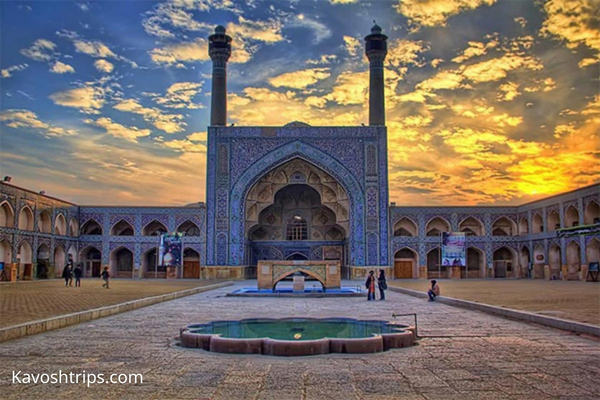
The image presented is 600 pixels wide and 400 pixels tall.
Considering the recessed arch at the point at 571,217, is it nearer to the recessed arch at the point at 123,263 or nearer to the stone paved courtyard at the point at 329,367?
the stone paved courtyard at the point at 329,367

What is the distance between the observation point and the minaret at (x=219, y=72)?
1086 inches

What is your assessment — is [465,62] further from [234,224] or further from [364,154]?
[234,224]

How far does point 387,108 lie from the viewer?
2812cm

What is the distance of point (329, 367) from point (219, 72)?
82.6 ft

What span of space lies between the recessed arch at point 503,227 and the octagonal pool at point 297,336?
24.2m

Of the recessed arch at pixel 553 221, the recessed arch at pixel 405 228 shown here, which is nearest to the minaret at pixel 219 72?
the recessed arch at pixel 405 228

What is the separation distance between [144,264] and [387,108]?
14.7m

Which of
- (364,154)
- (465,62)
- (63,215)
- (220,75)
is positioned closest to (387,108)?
(364,154)

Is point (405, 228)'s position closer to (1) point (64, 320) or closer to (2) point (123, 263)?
(2) point (123, 263)

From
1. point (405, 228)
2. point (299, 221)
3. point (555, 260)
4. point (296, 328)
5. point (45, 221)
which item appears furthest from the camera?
point (299, 221)

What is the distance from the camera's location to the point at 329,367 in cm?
472

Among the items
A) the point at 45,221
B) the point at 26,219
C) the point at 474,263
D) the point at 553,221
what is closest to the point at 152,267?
the point at 45,221

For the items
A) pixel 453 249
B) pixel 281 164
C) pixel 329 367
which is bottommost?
pixel 329 367

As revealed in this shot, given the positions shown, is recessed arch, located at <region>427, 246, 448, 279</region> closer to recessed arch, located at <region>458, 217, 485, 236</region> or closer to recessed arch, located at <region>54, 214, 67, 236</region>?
recessed arch, located at <region>458, 217, 485, 236</region>
